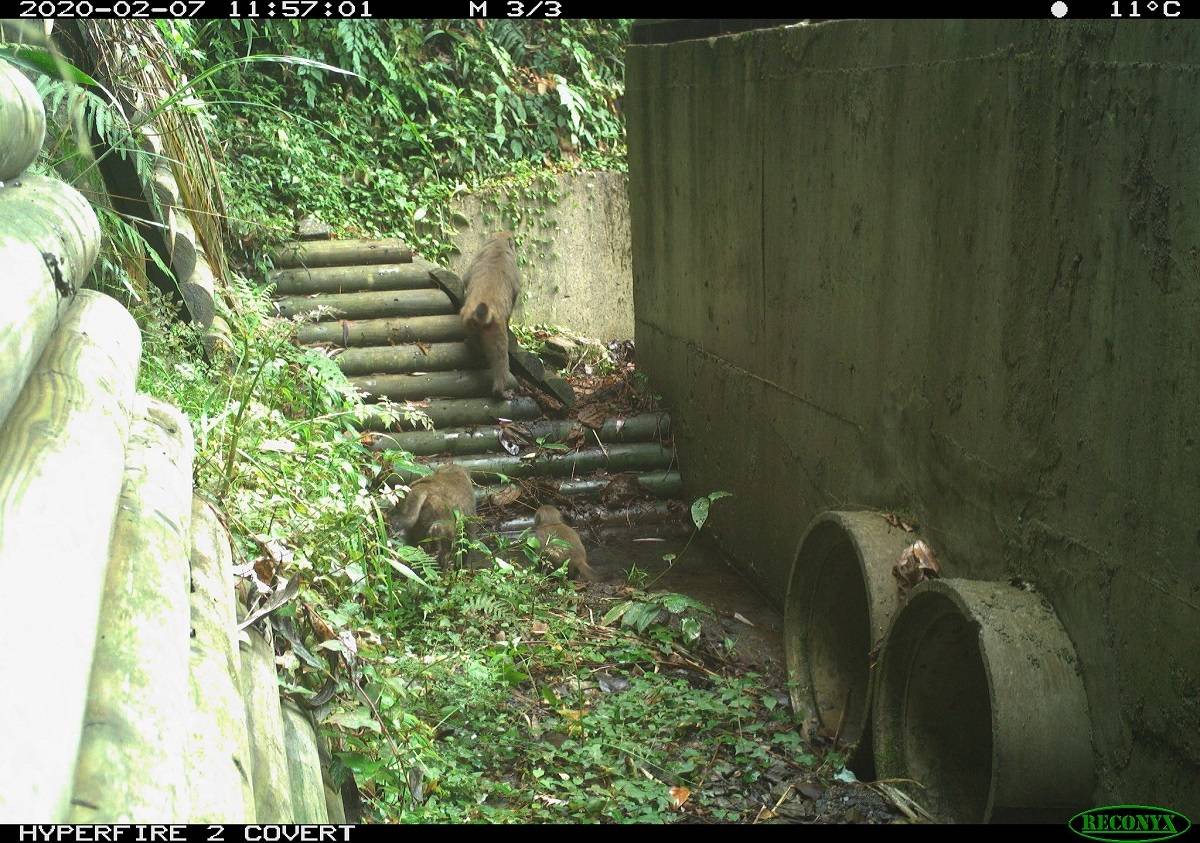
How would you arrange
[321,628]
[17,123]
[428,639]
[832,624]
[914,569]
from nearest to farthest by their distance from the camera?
1. [17,123]
2. [321,628]
3. [914,569]
4. [428,639]
5. [832,624]

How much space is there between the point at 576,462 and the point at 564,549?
1.93 meters

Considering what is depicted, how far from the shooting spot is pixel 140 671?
80.5 inches

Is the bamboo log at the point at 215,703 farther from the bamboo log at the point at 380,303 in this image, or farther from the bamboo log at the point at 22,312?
the bamboo log at the point at 380,303

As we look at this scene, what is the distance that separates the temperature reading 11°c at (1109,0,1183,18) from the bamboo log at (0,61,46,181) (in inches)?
136

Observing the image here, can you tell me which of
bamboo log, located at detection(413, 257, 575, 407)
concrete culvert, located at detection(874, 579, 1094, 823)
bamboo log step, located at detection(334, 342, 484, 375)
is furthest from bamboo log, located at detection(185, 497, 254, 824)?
bamboo log, located at detection(413, 257, 575, 407)

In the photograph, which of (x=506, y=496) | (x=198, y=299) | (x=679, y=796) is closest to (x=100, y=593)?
(x=679, y=796)

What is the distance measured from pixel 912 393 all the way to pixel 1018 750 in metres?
1.88

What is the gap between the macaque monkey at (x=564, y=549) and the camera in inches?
277

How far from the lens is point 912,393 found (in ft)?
17.1

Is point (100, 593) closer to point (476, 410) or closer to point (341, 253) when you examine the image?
point (476, 410)

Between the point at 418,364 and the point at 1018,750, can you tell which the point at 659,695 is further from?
the point at 418,364

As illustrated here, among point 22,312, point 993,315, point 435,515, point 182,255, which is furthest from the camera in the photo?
point 182,255

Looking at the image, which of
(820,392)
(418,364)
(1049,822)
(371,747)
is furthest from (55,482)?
(418,364)

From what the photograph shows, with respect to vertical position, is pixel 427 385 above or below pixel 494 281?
below
